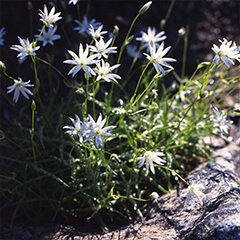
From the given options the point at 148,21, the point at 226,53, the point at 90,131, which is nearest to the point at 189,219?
the point at 90,131

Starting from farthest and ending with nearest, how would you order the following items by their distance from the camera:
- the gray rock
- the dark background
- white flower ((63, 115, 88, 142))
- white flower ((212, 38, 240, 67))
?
the dark background → white flower ((212, 38, 240, 67)) → white flower ((63, 115, 88, 142)) → the gray rock

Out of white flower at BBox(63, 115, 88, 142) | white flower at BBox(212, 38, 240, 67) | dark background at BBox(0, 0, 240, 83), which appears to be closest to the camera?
white flower at BBox(63, 115, 88, 142)

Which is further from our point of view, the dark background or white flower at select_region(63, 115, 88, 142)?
the dark background

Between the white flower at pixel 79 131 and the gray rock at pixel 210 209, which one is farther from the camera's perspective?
the white flower at pixel 79 131

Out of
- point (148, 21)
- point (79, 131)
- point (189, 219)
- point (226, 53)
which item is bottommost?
point (189, 219)

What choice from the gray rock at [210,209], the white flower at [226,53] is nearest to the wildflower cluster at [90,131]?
the gray rock at [210,209]

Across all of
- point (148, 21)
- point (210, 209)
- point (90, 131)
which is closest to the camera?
point (90, 131)

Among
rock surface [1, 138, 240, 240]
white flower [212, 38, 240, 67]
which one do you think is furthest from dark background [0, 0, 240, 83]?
rock surface [1, 138, 240, 240]

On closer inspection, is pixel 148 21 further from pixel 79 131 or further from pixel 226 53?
pixel 79 131

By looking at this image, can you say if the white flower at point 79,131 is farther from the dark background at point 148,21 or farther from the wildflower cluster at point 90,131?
the dark background at point 148,21

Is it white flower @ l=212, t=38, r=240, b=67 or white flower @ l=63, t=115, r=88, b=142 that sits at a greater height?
white flower @ l=212, t=38, r=240, b=67

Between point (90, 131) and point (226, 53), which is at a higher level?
point (226, 53)

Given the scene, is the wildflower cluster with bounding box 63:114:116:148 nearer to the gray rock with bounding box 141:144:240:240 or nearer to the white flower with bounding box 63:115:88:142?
the white flower with bounding box 63:115:88:142
